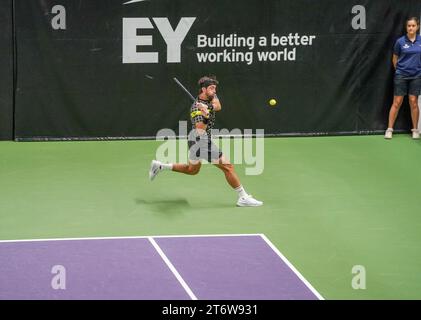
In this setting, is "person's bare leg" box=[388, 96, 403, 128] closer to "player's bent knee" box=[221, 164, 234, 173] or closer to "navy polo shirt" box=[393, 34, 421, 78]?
"navy polo shirt" box=[393, 34, 421, 78]

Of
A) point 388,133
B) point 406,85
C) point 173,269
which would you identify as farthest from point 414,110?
point 173,269

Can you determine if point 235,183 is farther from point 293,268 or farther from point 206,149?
point 293,268

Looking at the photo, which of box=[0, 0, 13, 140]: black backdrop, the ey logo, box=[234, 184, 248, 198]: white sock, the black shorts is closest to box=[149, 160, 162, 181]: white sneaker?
the black shorts

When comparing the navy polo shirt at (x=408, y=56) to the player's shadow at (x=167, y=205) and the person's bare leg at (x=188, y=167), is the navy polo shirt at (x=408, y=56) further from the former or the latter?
the player's shadow at (x=167, y=205)

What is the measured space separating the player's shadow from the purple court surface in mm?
1225

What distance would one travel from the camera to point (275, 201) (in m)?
13.0

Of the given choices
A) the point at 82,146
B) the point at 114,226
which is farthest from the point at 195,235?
the point at 82,146

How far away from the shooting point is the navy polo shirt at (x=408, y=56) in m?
16.4

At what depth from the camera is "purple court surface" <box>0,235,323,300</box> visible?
9320 mm

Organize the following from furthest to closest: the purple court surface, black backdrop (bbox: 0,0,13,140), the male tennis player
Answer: black backdrop (bbox: 0,0,13,140) < the male tennis player < the purple court surface

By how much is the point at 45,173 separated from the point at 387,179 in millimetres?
5232

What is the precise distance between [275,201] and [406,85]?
15.9 ft

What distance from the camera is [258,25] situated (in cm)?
1645

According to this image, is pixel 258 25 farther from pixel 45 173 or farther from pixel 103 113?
pixel 45 173
